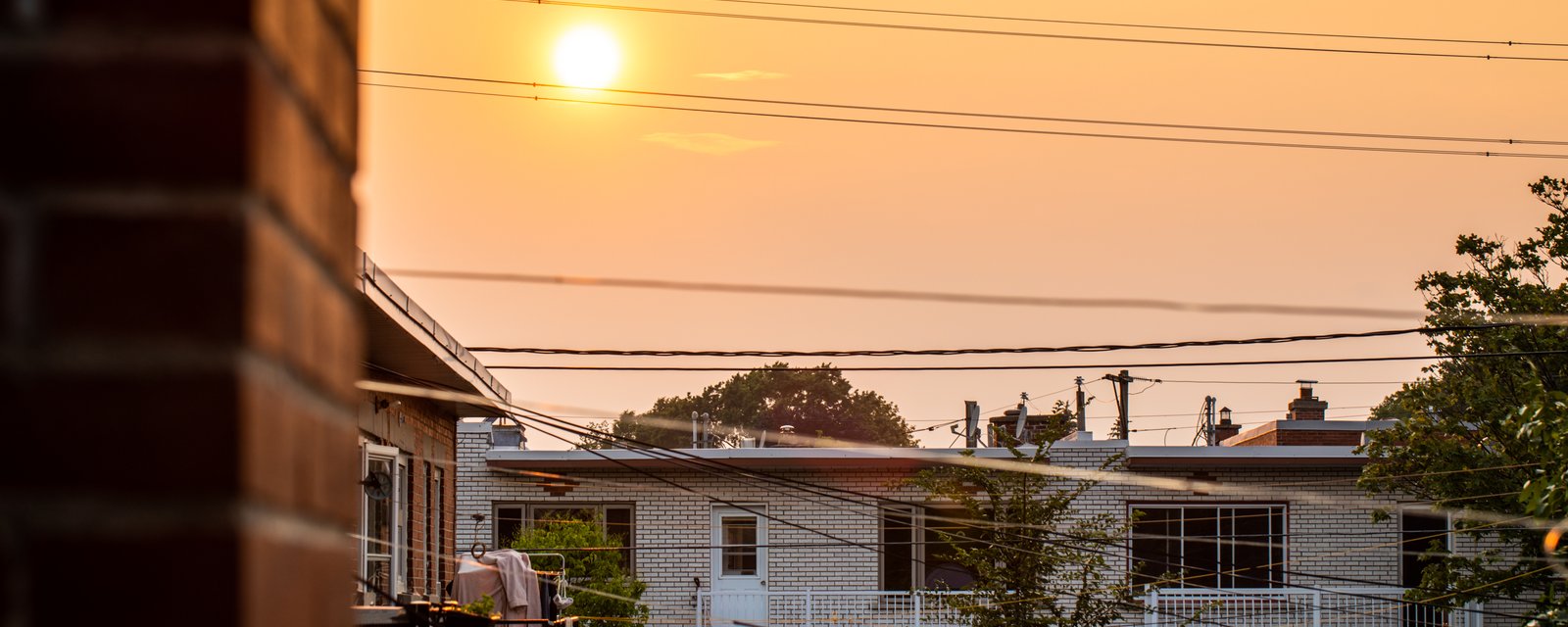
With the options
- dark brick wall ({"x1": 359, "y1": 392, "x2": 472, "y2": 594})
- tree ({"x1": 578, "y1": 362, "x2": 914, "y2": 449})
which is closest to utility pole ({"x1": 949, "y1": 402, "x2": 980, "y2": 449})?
dark brick wall ({"x1": 359, "y1": 392, "x2": 472, "y2": 594})

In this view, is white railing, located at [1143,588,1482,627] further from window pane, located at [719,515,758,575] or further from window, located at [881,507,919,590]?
window pane, located at [719,515,758,575]

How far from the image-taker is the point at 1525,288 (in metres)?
25.5

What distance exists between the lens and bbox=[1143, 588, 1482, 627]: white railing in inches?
1033

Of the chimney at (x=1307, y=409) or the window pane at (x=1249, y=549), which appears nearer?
the window pane at (x=1249, y=549)

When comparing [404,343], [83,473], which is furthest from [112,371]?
[404,343]

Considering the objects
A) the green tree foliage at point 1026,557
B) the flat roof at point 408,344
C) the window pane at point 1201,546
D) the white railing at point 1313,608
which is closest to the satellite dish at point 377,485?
the flat roof at point 408,344

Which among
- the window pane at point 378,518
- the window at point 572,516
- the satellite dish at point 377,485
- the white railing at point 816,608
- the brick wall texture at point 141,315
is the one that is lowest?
the white railing at point 816,608

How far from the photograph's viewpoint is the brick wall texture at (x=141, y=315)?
802mm

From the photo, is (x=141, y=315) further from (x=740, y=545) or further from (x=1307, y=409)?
(x=1307, y=409)

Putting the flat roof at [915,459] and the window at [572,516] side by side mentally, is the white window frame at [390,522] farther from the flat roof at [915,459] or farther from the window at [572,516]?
the window at [572,516]

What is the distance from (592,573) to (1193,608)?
32.0 feet

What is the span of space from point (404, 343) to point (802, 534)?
14119 millimetres

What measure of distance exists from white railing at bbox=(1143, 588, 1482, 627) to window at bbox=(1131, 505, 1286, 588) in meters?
0.49

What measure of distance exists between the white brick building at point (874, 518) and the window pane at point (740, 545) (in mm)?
24
